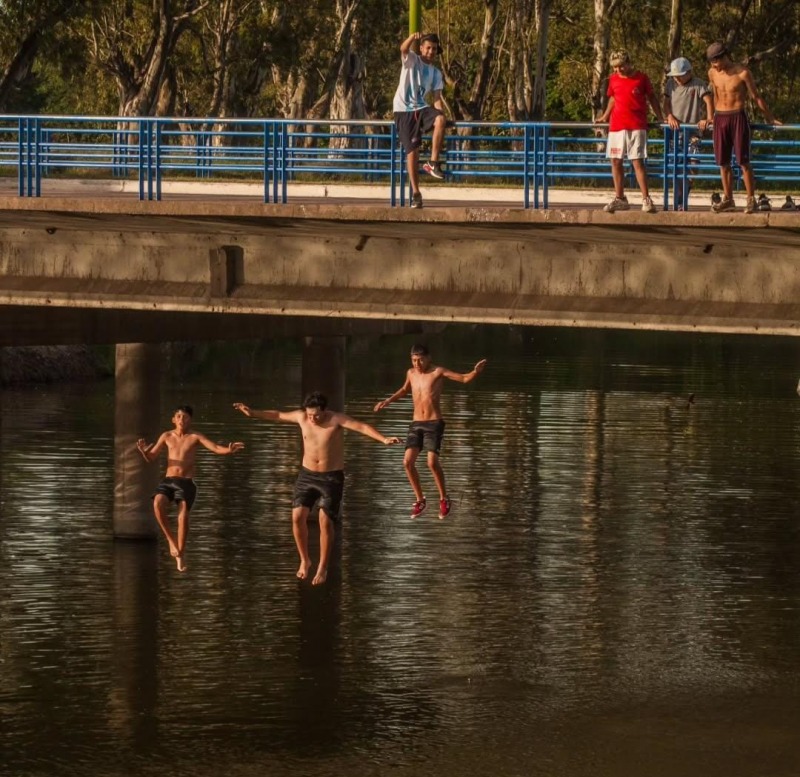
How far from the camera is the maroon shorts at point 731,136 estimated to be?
19.0 m

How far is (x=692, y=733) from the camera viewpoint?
20.8m

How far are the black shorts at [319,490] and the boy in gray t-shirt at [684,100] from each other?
178 inches

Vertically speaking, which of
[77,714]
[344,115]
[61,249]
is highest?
[344,115]

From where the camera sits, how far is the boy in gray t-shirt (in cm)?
1995

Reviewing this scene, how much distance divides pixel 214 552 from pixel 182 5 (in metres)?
32.3

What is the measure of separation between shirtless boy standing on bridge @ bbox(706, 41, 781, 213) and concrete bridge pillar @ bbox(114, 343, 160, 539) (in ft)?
44.7

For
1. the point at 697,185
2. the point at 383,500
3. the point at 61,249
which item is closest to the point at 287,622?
the point at 61,249

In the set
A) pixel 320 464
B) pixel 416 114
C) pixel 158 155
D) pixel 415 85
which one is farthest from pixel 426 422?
pixel 158 155

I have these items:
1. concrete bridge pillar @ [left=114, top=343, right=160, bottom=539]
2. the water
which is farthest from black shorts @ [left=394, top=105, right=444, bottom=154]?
concrete bridge pillar @ [left=114, top=343, right=160, bottom=539]

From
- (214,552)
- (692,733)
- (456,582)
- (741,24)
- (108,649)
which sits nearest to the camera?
(692,733)

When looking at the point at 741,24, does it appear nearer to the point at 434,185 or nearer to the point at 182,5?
the point at 182,5

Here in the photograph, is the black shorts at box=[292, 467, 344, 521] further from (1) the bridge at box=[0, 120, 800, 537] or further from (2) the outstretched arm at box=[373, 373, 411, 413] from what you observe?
(1) the bridge at box=[0, 120, 800, 537]

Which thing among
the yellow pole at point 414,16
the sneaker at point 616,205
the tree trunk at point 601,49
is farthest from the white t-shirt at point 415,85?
the tree trunk at point 601,49

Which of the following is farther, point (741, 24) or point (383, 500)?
point (741, 24)
